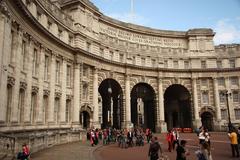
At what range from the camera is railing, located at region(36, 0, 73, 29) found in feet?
107

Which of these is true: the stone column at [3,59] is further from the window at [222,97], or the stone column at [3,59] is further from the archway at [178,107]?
the window at [222,97]

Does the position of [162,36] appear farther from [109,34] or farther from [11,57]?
[11,57]

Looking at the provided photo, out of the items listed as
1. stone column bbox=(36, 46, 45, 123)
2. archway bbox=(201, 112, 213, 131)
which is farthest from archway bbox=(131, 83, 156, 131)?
stone column bbox=(36, 46, 45, 123)

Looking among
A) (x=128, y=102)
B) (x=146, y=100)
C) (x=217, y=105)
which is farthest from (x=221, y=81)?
(x=128, y=102)

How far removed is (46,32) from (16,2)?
8.04 metres

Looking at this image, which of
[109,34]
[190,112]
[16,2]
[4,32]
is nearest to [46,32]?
[16,2]

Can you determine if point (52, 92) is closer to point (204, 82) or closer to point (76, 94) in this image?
point (76, 94)

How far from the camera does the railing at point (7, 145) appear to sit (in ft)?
54.3

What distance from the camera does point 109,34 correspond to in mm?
48656

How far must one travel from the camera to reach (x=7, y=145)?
16906mm

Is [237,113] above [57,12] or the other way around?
the other way around

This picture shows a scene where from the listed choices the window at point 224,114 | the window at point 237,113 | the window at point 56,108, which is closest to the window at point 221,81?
the window at point 224,114

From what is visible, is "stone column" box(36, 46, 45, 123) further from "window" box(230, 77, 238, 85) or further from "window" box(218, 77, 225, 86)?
"window" box(230, 77, 238, 85)

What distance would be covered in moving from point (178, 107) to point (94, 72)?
25595 millimetres
